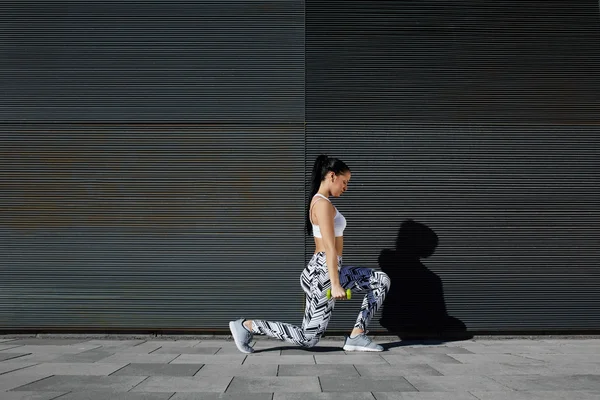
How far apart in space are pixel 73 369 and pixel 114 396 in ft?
3.47

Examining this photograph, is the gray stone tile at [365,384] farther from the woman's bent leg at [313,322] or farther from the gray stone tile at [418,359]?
the woman's bent leg at [313,322]

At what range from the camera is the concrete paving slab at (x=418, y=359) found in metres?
4.15

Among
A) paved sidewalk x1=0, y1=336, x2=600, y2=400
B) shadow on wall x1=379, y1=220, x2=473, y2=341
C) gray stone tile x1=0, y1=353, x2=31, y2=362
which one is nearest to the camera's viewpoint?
paved sidewalk x1=0, y1=336, x2=600, y2=400

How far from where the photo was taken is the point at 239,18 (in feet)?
19.4

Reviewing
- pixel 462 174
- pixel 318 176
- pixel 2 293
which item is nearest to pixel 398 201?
pixel 462 174

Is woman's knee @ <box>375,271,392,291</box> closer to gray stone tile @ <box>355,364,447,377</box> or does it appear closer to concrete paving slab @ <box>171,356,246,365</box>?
gray stone tile @ <box>355,364,447,377</box>

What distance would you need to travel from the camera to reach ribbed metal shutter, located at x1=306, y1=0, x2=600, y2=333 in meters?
5.58

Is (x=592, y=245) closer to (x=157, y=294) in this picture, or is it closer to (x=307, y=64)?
(x=307, y=64)

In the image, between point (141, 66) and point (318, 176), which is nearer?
point (318, 176)

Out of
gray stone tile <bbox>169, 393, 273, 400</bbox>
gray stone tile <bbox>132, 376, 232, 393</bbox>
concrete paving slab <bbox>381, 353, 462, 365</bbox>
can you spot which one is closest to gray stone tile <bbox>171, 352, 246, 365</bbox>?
gray stone tile <bbox>132, 376, 232, 393</bbox>

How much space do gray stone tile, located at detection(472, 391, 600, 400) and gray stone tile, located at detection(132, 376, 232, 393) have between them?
68.6 inches

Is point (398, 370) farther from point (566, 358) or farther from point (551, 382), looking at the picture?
point (566, 358)

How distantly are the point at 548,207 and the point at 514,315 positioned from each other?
1.37 meters

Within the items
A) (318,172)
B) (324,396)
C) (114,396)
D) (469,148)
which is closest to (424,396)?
(324,396)
